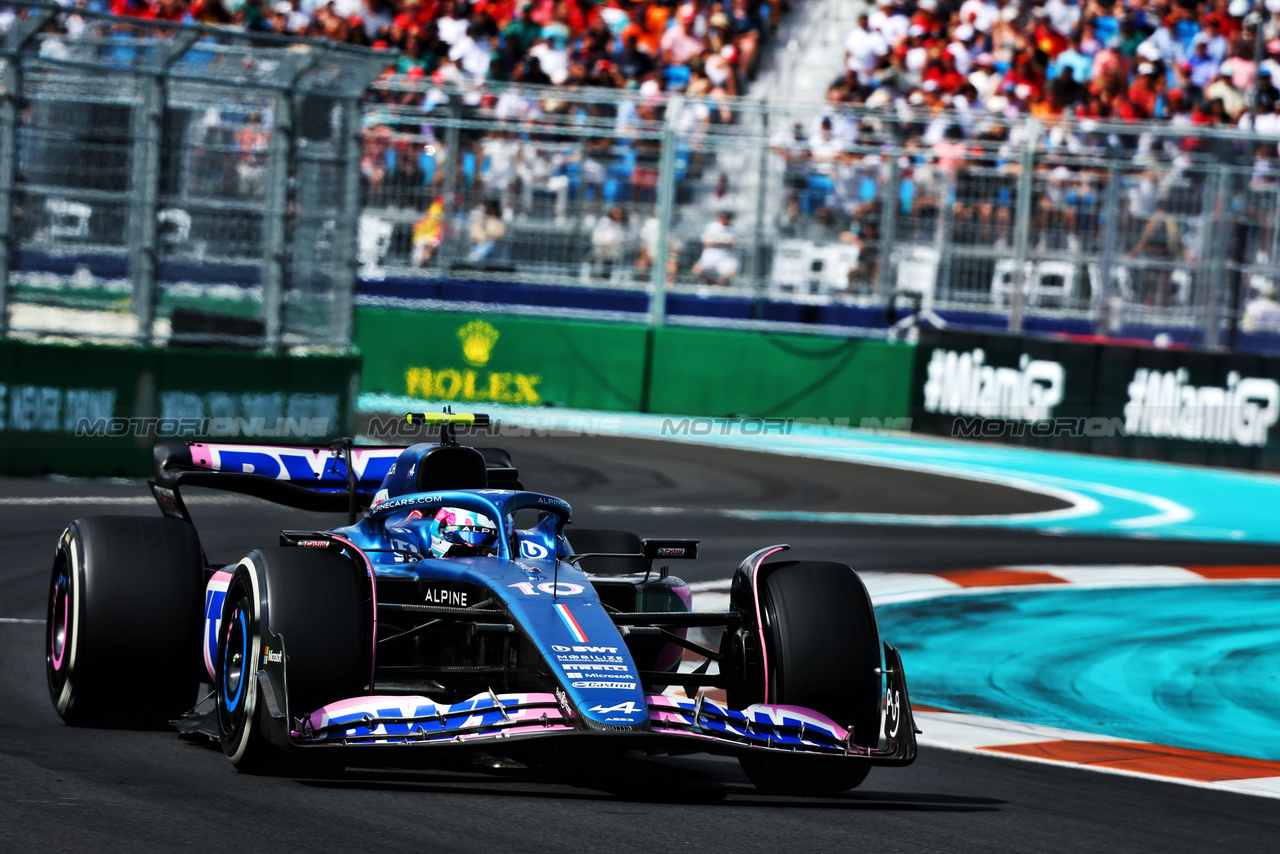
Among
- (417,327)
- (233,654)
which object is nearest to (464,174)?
(417,327)

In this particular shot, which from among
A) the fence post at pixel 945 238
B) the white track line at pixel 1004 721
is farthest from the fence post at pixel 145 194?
the fence post at pixel 945 238

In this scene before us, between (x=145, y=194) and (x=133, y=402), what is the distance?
1524 millimetres

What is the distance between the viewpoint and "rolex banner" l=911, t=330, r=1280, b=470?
59.8 ft

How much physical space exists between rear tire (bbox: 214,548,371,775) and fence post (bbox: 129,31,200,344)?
344 inches

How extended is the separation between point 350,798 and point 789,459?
12.4m

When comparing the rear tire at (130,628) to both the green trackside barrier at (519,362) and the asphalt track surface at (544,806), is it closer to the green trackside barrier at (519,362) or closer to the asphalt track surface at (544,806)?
the asphalt track surface at (544,806)

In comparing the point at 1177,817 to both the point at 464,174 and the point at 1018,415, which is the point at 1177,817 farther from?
the point at 464,174

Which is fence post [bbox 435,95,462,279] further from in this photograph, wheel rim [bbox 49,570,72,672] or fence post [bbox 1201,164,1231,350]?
wheel rim [bbox 49,570,72,672]

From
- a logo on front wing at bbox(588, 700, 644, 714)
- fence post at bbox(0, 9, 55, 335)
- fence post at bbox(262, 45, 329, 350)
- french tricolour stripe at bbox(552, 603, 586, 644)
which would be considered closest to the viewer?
a logo on front wing at bbox(588, 700, 644, 714)

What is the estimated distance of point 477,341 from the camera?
20.9 m

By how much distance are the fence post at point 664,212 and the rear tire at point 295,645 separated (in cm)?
1447

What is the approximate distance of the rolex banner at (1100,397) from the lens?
717 inches

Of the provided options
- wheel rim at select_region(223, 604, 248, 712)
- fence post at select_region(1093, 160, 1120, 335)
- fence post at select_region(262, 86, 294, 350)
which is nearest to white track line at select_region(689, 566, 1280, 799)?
wheel rim at select_region(223, 604, 248, 712)

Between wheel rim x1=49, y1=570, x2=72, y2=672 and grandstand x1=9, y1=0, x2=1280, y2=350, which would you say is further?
grandstand x1=9, y1=0, x2=1280, y2=350
